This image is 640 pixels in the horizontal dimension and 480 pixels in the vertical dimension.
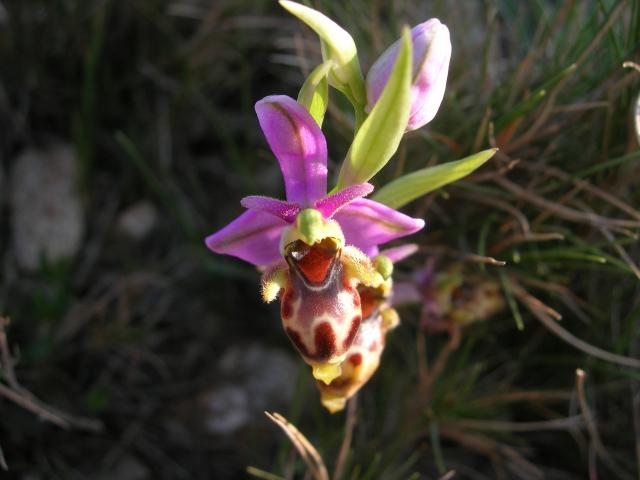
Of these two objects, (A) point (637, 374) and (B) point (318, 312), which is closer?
(B) point (318, 312)

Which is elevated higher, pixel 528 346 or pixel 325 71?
pixel 325 71

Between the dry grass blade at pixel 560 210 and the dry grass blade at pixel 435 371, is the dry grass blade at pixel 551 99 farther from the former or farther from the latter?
the dry grass blade at pixel 435 371

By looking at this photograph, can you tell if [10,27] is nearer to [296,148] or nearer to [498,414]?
[296,148]

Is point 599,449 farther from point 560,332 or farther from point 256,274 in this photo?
point 256,274

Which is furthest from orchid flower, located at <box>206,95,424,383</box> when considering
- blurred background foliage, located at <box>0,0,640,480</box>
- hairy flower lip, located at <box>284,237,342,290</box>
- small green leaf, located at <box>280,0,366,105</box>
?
blurred background foliage, located at <box>0,0,640,480</box>

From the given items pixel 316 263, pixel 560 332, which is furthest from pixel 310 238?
pixel 560 332

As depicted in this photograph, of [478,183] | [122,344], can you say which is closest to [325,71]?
[478,183]
